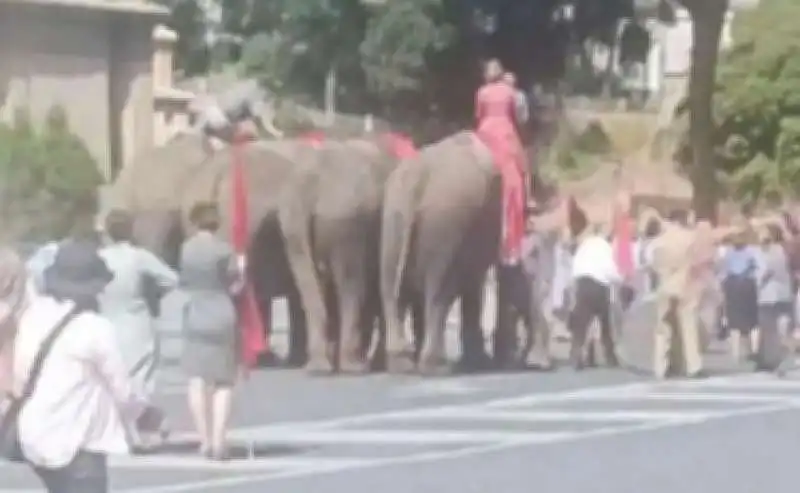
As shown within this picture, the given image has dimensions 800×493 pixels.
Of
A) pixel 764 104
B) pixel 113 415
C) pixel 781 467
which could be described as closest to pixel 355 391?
pixel 781 467

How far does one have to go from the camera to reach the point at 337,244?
82.7ft

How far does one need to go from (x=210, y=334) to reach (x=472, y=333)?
9.54 meters

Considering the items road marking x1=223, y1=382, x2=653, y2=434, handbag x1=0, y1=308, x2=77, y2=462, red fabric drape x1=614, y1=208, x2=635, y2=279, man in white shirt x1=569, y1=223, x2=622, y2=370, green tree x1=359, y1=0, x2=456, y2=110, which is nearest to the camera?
handbag x1=0, y1=308, x2=77, y2=462

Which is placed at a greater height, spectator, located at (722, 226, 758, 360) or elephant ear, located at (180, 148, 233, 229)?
elephant ear, located at (180, 148, 233, 229)

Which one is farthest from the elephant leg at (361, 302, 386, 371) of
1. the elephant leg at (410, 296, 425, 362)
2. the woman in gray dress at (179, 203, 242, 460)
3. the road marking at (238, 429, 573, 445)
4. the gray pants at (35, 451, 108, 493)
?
the gray pants at (35, 451, 108, 493)

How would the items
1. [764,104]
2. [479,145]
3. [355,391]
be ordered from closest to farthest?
[355,391] < [479,145] < [764,104]

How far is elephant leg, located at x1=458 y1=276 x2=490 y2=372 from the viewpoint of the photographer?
84.7 ft

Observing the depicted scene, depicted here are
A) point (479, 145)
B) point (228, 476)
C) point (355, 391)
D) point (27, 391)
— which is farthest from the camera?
point (479, 145)

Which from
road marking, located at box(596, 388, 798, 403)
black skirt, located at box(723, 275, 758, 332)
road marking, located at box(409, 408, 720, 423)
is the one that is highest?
black skirt, located at box(723, 275, 758, 332)

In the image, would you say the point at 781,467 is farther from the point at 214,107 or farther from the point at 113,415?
the point at 214,107

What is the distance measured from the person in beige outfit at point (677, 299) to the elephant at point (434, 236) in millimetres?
1666

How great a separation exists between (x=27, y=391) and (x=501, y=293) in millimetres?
15735

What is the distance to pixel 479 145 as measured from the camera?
25.2 m

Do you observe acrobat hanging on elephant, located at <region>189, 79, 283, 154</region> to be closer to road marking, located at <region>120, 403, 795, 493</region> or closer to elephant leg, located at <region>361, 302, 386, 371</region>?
elephant leg, located at <region>361, 302, 386, 371</region>
